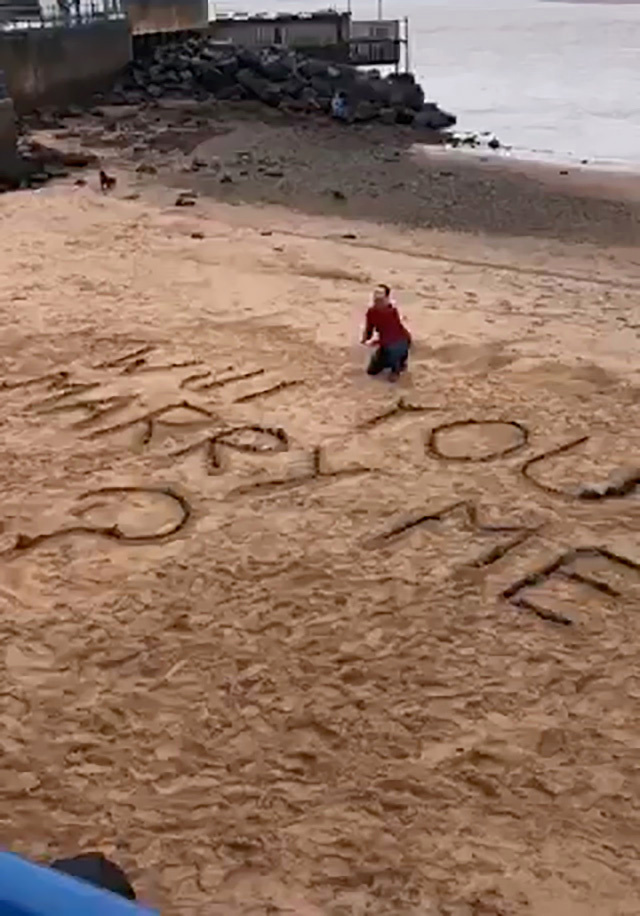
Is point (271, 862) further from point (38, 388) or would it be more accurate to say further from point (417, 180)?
point (417, 180)

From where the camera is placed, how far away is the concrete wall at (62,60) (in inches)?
1129

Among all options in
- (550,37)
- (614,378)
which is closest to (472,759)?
(614,378)

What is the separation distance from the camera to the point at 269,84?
107ft

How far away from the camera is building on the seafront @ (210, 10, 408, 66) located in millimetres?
40344

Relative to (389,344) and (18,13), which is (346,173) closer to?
(18,13)

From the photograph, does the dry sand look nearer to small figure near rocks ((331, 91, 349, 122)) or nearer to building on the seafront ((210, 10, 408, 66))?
small figure near rocks ((331, 91, 349, 122))

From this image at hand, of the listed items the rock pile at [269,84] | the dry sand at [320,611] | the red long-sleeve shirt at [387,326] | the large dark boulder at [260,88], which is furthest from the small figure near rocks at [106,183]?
the large dark boulder at [260,88]

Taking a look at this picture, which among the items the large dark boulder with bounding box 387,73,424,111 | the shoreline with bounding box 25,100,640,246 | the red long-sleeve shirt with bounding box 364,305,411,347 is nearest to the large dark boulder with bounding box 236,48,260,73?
the shoreline with bounding box 25,100,640,246

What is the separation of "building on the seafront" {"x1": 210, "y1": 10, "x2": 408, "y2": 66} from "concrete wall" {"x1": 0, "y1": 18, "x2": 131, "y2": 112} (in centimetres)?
803

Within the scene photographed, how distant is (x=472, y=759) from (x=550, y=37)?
81427mm

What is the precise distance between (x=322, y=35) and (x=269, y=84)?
10096 mm

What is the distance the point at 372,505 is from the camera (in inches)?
276

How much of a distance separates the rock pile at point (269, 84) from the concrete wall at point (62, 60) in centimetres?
66

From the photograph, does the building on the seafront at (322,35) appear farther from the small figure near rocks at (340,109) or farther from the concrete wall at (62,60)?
the small figure near rocks at (340,109)
